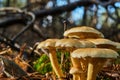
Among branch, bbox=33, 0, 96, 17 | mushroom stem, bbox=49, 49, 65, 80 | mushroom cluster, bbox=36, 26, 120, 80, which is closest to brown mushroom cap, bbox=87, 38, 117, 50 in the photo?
mushroom cluster, bbox=36, 26, 120, 80

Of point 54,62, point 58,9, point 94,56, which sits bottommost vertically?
point 58,9

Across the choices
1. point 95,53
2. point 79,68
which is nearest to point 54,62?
point 79,68

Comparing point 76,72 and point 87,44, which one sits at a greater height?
point 87,44

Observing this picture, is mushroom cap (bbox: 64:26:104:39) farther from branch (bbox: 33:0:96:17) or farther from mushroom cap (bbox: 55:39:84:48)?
branch (bbox: 33:0:96:17)

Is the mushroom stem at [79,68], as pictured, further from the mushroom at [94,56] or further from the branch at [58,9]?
the branch at [58,9]

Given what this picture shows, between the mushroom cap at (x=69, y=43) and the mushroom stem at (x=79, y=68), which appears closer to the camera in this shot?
the mushroom cap at (x=69, y=43)

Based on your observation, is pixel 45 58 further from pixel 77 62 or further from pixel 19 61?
pixel 77 62

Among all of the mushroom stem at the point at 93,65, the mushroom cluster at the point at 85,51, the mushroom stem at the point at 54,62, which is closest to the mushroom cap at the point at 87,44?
the mushroom cluster at the point at 85,51

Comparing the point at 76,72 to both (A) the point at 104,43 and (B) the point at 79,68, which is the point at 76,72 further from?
(A) the point at 104,43

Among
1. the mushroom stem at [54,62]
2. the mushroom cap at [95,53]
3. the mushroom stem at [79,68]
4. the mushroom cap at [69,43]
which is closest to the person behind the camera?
the mushroom cap at [95,53]
